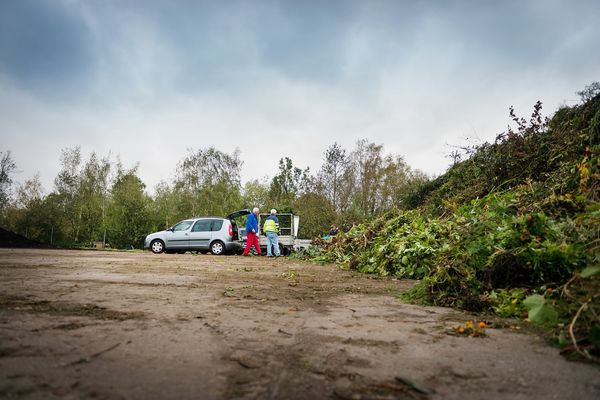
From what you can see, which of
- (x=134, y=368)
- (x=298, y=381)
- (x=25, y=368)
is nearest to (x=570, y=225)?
(x=298, y=381)

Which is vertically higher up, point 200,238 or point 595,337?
point 200,238

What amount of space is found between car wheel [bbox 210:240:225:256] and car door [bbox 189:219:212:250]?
0.85 ft

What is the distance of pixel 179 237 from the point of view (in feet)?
54.6

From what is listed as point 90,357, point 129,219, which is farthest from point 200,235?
point 129,219

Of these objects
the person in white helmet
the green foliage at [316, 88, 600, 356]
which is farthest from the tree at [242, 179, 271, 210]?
the green foliage at [316, 88, 600, 356]

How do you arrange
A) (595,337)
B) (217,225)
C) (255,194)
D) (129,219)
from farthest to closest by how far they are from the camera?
(255,194) < (129,219) < (217,225) < (595,337)

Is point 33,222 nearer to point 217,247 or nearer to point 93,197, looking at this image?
point 93,197

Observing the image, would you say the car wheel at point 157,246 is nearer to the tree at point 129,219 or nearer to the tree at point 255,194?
the tree at point 129,219

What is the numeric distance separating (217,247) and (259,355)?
14982 mm

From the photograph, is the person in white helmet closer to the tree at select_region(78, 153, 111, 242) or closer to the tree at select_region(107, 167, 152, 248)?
the tree at select_region(107, 167, 152, 248)

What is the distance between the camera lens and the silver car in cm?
1634

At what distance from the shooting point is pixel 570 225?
10.8ft

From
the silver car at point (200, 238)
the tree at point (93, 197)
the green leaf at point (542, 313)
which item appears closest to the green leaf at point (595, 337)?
the green leaf at point (542, 313)

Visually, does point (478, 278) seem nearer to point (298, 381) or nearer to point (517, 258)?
point (517, 258)
